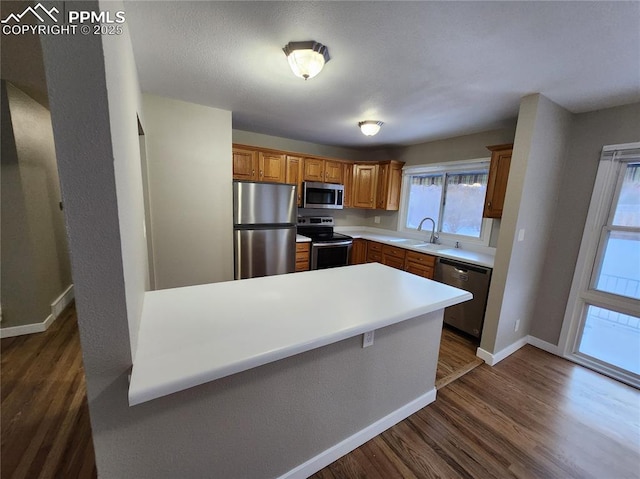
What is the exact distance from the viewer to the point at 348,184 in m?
4.29

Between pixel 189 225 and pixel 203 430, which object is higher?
pixel 189 225

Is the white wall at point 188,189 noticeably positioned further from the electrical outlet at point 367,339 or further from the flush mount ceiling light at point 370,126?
the electrical outlet at point 367,339

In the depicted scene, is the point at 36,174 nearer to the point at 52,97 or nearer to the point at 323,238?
the point at 52,97

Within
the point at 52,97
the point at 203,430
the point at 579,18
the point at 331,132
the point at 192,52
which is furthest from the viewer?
the point at 331,132

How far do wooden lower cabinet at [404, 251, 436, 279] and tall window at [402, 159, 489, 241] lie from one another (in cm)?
74

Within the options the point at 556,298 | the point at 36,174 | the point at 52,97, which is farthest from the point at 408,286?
the point at 36,174

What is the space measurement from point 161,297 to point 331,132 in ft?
9.69

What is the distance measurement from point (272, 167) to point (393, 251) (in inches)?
81.9

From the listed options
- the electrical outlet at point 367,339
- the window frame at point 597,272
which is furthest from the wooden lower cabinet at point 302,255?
the window frame at point 597,272

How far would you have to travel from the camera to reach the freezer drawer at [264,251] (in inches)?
122

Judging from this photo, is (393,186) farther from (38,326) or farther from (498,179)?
(38,326)

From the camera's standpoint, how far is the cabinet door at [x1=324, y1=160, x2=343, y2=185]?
4.04 m

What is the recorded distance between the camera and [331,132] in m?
3.49

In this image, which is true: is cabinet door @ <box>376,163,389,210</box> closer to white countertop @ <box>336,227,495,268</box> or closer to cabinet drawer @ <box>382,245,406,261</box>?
white countertop @ <box>336,227,495,268</box>
